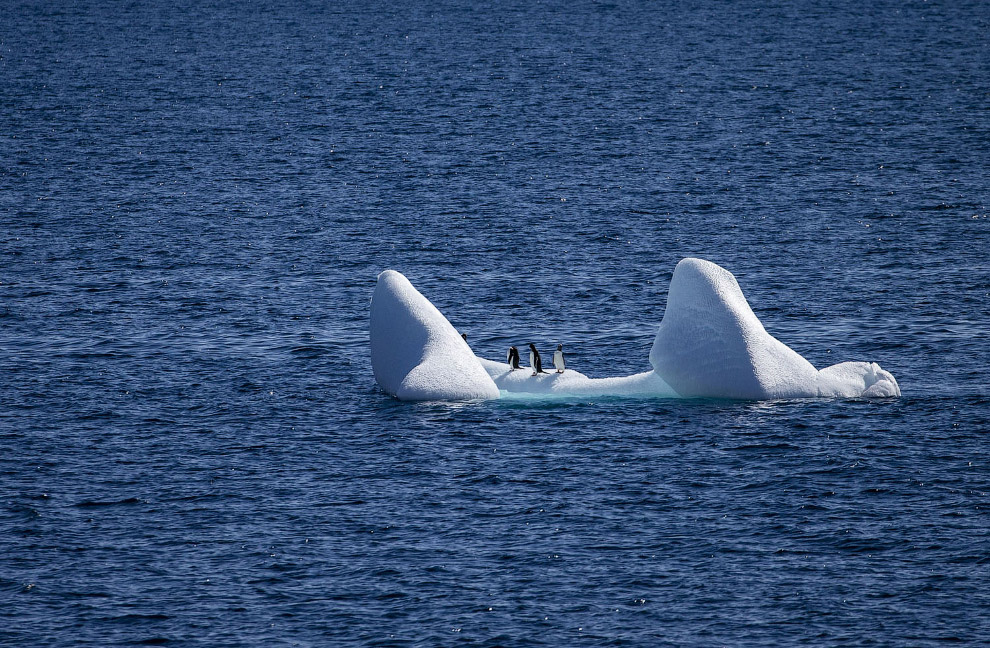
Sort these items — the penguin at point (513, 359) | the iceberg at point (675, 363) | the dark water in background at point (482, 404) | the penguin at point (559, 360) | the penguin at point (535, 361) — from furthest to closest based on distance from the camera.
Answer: the penguin at point (513, 359) → the penguin at point (535, 361) → the penguin at point (559, 360) → the iceberg at point (675, 363) → the dark water in background at point (482, 404)

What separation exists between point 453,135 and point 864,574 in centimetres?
7973

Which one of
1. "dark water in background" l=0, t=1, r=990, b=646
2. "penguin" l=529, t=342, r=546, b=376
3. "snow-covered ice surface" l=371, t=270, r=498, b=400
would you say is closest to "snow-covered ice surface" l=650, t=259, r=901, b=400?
"dark water in background" l=0, t=1, r=990, b=646

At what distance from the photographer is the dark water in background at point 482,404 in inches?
1228

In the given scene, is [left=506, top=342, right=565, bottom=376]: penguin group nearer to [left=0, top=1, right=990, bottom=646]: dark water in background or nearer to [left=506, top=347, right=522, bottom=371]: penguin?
[left=506, top=347, right=522, bottom=371]: penguin

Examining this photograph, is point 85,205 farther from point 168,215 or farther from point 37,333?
point 37,333

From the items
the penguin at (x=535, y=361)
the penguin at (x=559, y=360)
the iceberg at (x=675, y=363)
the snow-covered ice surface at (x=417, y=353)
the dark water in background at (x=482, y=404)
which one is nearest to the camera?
the dark water in background at (x=482, y=404)

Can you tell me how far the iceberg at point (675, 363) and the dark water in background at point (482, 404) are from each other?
2.61 ft

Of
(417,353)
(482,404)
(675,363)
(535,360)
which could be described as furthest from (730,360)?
(417,353)

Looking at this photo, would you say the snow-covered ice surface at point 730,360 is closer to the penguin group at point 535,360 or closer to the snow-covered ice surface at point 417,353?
the penguin group at point 535,360

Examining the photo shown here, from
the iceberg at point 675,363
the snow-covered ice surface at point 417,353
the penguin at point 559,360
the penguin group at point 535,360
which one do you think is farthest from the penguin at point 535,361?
the snow-covered ice surface at point 417,353

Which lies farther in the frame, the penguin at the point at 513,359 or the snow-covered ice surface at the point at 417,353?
the penguin at the point at 513,359

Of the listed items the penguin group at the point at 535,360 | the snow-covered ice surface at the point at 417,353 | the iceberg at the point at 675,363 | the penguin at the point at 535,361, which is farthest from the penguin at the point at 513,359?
the snow-covered ice surface at the point at 417,353

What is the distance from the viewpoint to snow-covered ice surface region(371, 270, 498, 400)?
145ft

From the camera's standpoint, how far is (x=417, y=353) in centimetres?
4506
